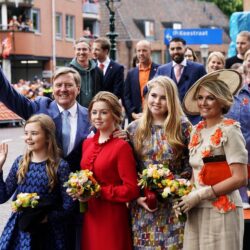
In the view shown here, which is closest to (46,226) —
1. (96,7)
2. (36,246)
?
(36,246)

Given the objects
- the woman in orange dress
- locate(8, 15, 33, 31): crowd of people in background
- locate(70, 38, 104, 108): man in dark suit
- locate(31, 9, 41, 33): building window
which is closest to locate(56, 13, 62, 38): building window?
locate(31, 9, 41, 33): building window

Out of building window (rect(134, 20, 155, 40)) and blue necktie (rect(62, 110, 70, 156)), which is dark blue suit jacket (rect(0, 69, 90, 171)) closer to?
blue necktie (rect(62, 110, 70, 156))

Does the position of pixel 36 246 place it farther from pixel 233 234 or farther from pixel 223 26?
pixel 223 26

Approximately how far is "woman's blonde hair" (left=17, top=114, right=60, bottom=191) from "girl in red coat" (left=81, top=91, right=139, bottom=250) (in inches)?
9.8

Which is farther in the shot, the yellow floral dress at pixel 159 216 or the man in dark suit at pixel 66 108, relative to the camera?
the man in dark suit at pixel 66 108

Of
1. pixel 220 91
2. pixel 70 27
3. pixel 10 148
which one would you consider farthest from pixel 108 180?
pixel 70 27

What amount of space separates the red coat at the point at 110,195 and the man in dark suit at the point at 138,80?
451 centimetres

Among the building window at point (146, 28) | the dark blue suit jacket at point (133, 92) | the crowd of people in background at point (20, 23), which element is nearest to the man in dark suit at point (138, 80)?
the dark blue suit jacket at point (133, 92)

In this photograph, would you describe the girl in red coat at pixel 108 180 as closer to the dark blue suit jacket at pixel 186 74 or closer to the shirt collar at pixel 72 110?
the shirt collar at pixel 72 110

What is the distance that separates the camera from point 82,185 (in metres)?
5.70

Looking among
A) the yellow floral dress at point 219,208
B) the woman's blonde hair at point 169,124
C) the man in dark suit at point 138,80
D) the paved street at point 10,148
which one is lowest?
the paved street at point 10,148

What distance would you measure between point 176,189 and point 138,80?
16.9ft

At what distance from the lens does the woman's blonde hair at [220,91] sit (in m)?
5.39

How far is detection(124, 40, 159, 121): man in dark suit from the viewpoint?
34.5ft
